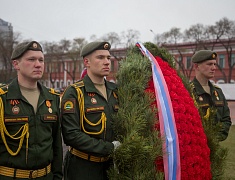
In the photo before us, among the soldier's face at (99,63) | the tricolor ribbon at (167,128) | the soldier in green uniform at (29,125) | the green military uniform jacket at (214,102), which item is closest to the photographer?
the soldier in green uniform at (29,125)

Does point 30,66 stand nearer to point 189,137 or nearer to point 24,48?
point 24,48

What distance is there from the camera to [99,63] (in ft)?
9.36

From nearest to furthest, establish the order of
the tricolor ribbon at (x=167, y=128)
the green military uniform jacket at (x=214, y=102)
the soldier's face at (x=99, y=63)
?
1. the tricolor ribbon at (x=167, y=128)
2. the soldier's face at (x=99, y=63)
3. the green military uniform jacket at (x=214, y=102)

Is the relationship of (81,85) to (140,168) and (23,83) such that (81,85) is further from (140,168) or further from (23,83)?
(140,168)

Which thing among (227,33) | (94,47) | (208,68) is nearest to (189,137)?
(94,47)

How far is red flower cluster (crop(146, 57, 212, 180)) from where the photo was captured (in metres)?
2.47

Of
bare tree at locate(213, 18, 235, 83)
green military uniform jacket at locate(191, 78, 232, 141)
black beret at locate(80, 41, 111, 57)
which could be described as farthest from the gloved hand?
bare tree at locate(213, 18, 235, 83)

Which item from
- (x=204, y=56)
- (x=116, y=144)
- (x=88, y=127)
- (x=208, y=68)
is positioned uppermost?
(x=204, y=56)

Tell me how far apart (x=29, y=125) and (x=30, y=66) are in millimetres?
488

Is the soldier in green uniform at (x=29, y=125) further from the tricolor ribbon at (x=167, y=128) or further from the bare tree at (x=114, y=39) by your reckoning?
the bare tree at (x=114, y=39)

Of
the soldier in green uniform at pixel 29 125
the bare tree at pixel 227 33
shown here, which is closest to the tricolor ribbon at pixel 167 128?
the soldier in green uniform at pixel 29 125

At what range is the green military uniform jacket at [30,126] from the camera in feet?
7.55

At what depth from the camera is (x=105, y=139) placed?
268 cm

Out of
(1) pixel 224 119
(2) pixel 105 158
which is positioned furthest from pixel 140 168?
(1) pixel 224 119
